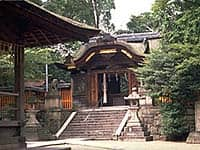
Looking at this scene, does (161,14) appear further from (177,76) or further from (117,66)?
(117,66)

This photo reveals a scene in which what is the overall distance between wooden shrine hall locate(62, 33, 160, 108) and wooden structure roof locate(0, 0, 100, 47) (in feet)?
37.1

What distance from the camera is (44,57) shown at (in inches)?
972

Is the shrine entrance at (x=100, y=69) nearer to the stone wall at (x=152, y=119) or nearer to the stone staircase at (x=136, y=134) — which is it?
the stone wall at (x=152, y=119)

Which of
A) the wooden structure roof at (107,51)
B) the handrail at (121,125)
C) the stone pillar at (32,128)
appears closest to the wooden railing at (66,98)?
the wooden structure roof at (107,51)

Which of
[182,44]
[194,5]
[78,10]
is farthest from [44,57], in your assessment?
[78,10]

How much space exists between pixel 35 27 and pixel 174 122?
820cm

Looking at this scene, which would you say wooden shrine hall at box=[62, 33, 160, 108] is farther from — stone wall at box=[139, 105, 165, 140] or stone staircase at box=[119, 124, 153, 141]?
stone staircase at box=[119, 124, 153, 141]

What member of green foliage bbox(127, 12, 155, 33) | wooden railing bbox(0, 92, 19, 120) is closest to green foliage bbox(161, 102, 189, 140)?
wooden railing bbox(0, 92, 19, 120)

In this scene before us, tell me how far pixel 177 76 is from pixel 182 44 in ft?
6.74

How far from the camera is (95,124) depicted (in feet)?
69.2

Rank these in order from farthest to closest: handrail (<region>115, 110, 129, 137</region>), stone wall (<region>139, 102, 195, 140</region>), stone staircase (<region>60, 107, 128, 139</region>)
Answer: stone staircase (<region>60, 107, 128, 139</region>), stone wall (<region>139, 102, 195, 140</region>), handrail (<region>115, 110, 129, 137</region>)

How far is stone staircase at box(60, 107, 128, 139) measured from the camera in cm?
1998

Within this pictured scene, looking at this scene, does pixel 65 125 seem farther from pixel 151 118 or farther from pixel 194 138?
pixel 194 138

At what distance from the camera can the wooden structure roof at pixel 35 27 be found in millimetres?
10708
